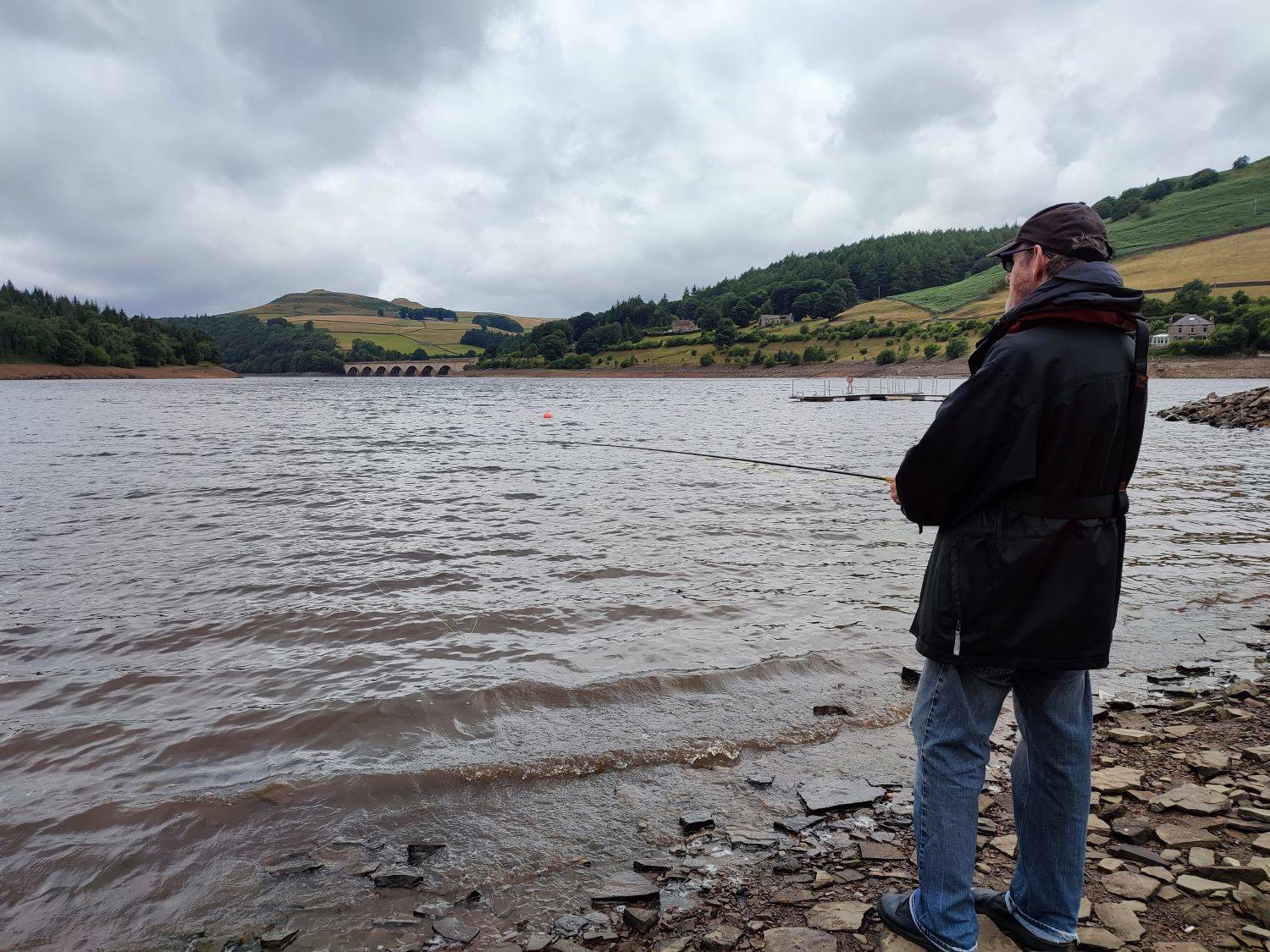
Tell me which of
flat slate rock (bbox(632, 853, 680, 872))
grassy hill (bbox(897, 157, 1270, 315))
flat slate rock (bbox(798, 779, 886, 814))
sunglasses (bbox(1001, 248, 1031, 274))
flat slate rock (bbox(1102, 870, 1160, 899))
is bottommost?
flat slate rock (bbox(798, 779, 886, 814))

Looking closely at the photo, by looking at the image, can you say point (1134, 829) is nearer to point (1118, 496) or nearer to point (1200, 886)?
A: point (1200, 886)

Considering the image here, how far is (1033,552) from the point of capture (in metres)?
2.97

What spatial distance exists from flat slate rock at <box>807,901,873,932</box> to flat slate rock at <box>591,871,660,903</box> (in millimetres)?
879

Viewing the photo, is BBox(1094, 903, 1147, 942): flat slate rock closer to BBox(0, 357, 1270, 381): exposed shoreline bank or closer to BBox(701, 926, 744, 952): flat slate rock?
BBox(701, 926, 744, 952): flat slate rock

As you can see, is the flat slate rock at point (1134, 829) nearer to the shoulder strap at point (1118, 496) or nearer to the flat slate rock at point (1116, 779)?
the flat slate rock at point (1116, 779)

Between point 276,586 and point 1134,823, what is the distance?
10466 millimetres

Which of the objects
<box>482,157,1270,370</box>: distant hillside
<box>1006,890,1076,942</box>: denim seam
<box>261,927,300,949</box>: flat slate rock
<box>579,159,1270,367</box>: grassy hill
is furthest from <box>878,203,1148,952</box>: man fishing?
<box>579,159,1270,367</box>: grassy hill

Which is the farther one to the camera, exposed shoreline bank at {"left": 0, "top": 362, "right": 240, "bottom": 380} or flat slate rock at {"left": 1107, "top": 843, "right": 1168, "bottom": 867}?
exposed shoreline bank at {"left": 0, "top": 362, "right": 240, "bottom": 380}

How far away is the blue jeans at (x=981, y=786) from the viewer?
10.6 ft

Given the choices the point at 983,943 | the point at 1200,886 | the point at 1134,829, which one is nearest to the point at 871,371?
the point at 1134,829

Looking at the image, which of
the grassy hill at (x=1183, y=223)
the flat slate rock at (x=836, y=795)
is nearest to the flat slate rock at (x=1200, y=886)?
the flat slate rock at (x=836, y=795)

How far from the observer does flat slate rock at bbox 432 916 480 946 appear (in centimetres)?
383

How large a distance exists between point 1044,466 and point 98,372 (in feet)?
646

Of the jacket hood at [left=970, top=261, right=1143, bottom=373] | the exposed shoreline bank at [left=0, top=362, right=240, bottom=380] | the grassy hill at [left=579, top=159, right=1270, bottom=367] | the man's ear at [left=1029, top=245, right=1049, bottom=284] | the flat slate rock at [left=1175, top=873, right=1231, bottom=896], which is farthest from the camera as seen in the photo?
the exposed shoreline bank at [left=0, top=362, right=240, bottom=380]
